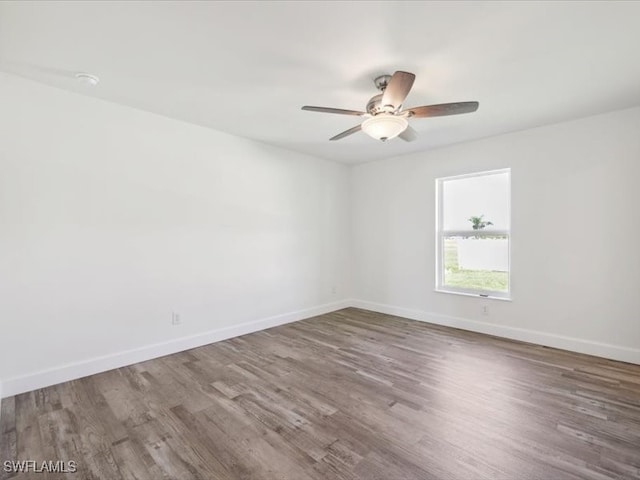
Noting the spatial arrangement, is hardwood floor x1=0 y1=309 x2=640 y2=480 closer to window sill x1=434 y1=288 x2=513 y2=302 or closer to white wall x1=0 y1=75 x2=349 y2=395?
white wall x1=0 y1=75 x2=349 y2=395

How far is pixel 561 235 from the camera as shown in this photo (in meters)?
3.30

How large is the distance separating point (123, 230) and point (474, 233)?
404 cm

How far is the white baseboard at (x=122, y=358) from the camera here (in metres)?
2.38

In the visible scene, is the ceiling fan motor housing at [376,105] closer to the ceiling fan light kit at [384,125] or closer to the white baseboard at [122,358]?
the ceiling fan light kit at [384,125]

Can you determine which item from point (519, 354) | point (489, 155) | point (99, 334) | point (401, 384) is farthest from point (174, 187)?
point (519, 354)

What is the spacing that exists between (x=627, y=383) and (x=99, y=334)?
14.8 ft

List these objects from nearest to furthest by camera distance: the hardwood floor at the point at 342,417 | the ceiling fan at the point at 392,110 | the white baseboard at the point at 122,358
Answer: the hardwood floor at the point at 342,417 → the ceiling fan at the point at 392,110 → the white baseboard at the point at 122,358

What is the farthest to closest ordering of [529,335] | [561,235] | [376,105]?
[529,335] → [561,235] → [376,105]

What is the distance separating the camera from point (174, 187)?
3227mm

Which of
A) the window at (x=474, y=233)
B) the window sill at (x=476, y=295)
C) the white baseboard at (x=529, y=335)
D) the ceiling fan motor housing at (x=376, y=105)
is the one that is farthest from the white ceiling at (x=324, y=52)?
the white baseboard at (x=529, y=335)

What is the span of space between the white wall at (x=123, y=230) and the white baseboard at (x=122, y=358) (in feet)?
0.06

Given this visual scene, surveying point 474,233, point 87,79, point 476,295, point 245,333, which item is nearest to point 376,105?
point 87,79

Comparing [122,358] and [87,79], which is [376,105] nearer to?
[87,79]

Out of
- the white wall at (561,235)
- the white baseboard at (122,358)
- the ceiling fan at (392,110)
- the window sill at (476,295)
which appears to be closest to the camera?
the ceiling fan at (392,110)
